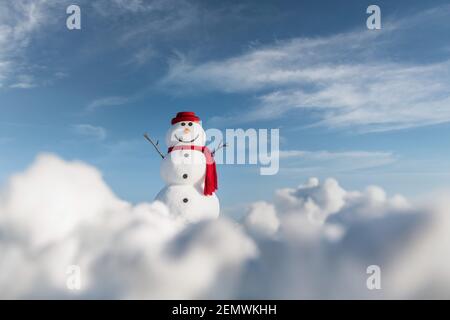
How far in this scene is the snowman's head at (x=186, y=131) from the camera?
5.91 meters

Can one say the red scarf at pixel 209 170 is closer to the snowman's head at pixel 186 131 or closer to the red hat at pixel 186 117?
the snowman's head at pixel 186 131

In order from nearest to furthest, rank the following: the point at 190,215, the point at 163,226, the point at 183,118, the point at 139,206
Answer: the point at 163,226, the point at 139,206, the point at 190,215, the point at 183,118

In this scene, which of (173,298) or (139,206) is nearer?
(173,298)

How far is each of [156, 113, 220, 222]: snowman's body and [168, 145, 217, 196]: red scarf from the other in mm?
44

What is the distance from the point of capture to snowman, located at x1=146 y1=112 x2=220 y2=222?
5.68m

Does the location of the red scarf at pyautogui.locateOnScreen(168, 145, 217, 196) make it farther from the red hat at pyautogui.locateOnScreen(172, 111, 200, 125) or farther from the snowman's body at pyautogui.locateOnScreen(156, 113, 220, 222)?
the red hat at pyautogui.locateOnScreen(172, 111, 200, 125)

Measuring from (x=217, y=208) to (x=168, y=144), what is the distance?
1166 mm

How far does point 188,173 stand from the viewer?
19.1 feet

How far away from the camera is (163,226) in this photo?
4.64 meters

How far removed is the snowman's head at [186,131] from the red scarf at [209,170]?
2.6 inches
